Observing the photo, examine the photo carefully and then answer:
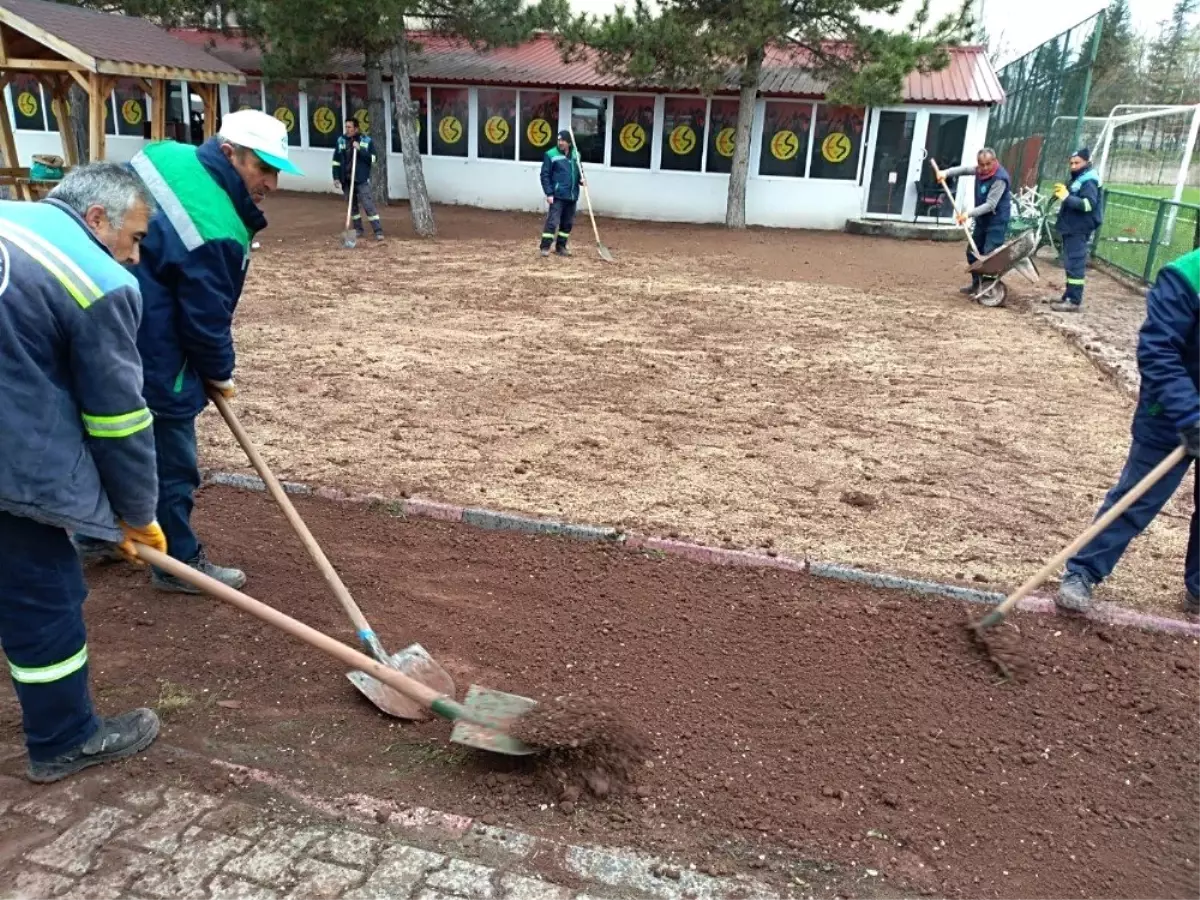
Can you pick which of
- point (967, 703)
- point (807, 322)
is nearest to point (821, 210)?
point (807, 322)

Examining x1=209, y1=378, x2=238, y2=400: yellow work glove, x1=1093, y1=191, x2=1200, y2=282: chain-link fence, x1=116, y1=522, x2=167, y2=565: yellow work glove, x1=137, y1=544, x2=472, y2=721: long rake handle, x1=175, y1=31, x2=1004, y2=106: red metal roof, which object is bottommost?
x1=137, y1=544, x2=472, y2=721: long rake handle

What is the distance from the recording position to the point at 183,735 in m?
2.83

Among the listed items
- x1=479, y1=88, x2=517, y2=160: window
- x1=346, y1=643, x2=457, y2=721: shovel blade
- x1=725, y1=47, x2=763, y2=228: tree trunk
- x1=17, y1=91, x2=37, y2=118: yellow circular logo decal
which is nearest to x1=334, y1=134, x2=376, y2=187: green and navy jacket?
x1=479, y1=88, x2=517, y2=160: window

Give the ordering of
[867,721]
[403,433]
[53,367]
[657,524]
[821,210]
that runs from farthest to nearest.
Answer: [821,210] → [403,433] → [657,524] → [867,721] → [53,367]

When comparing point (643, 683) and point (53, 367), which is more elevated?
point (53, 367)

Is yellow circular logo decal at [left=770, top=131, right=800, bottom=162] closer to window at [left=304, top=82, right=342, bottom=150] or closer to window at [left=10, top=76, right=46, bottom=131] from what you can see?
window at [left=304, top=82, right=342, bottom=150]

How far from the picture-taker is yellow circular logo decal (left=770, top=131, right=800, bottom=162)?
17.8 meters

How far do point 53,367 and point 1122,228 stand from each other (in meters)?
14.1

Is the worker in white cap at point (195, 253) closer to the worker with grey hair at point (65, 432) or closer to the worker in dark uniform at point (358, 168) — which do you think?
the worker with grey hair at point (65, 432)

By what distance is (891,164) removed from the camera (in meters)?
17.6

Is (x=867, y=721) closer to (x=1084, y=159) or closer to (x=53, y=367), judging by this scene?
(x=53, y=367)

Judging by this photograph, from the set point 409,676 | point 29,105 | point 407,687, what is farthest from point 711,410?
point 29,105

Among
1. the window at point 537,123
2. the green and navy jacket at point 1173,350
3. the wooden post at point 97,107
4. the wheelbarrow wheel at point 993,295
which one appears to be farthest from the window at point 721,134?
the green and navy jacket at point 1173,350

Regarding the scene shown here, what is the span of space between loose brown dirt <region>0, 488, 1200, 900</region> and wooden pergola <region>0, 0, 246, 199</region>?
9928 mm
